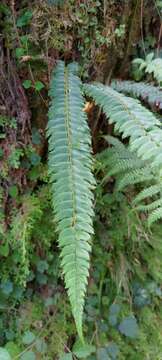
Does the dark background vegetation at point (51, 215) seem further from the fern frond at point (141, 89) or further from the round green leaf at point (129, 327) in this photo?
the fern frond at point (141, 89)

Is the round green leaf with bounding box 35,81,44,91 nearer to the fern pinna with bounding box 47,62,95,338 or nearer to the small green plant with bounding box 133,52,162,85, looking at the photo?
the fern pinna with bounding box 47,62,95,338

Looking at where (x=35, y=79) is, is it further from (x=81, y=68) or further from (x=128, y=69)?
(x=128, y=69)

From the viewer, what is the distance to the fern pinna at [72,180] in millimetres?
1485

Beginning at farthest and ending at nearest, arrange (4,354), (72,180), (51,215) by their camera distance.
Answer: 1. (51,215)
2. (4,354)
3. (72,180)

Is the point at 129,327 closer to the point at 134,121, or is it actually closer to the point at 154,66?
the point at 134,121

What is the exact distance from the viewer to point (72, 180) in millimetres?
1629

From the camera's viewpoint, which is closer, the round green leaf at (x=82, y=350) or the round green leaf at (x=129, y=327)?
the round green leaf at (x=82, y=350)

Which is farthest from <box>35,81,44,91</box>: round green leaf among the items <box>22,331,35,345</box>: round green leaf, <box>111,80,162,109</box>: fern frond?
<box>22,331,35,345</box>: round green leaf

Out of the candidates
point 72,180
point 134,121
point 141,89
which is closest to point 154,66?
point 141,89

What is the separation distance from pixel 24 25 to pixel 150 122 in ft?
2.50

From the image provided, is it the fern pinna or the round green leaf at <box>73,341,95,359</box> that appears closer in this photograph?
the fern pinna

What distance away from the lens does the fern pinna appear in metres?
1.49

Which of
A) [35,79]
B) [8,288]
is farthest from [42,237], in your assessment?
[35,79]

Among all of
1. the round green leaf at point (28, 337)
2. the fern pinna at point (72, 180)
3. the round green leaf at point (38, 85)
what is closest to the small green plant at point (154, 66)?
the fern pinna at point (72, 180)
